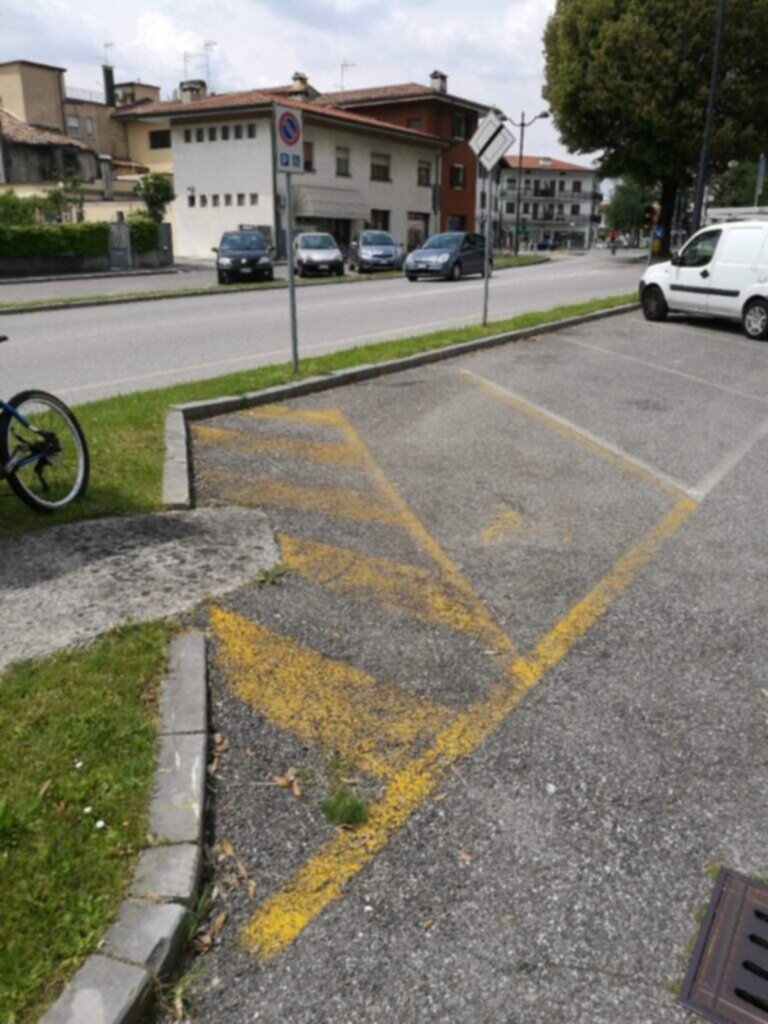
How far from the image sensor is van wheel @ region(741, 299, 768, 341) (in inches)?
547

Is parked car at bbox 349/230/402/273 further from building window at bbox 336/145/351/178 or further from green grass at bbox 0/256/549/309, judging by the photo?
building window at bbox 336/145/351/178

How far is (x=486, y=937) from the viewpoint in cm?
233

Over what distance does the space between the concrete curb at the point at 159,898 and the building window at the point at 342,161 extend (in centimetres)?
4551

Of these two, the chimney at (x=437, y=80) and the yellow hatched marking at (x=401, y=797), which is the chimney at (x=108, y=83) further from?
the yellow hatched marking at (x=401, y=797)

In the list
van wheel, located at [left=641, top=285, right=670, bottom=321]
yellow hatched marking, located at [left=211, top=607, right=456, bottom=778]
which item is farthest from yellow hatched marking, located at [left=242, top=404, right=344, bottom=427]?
van wheel, located at [left=641, top=285, right=670, bottom=321]

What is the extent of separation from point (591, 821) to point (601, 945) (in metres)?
0.49

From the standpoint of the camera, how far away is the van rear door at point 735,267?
13734mm

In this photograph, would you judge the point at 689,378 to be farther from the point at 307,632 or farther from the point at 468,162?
the point at 468,162

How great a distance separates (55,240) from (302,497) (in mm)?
26271

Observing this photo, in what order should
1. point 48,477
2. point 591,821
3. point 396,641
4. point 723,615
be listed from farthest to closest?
point 48,477, point 723,615, point 396,641, point 591,821

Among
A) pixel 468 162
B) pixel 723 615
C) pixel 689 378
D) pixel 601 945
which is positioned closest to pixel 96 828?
pixel 601 945

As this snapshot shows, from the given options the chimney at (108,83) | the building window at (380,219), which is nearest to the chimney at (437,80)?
the building window at (380,219)

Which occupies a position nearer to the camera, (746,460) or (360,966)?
(360,966)

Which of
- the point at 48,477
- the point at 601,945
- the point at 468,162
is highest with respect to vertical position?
the point at 468,162
